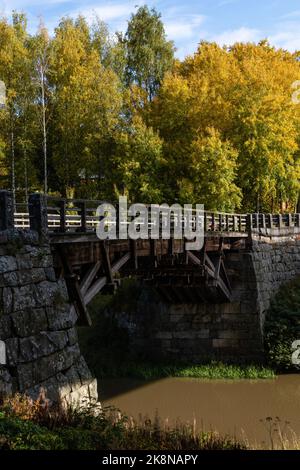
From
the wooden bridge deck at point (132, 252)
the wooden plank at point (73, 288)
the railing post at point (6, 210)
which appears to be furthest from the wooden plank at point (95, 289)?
the railing post at point (6, 210)

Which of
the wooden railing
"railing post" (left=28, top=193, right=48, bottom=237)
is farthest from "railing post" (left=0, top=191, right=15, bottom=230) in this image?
"railing post" (left=28, top=193, right=48, bottom=237)

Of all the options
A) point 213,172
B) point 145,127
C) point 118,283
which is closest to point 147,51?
point 145,127

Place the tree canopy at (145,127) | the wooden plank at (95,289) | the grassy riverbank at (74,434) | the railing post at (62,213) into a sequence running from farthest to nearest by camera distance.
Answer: the tree canopy at (145,127) < the wooden plank at (95,289) < the railing post at (62,213) < the grassy riverbank at (74,434)

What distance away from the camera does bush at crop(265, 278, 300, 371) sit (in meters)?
23.9

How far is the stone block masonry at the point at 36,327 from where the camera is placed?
10.7m

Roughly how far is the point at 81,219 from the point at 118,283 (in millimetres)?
2240

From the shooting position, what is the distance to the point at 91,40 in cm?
4050

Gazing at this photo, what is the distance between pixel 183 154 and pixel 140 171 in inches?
105

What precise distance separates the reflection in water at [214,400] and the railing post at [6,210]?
8.66m

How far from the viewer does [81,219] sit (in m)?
14.2

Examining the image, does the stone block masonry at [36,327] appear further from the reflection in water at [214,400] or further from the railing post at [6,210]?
the reflection in water at [214,400]

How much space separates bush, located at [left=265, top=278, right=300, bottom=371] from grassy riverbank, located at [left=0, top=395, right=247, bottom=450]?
49.8 ft

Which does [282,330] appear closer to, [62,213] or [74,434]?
[62,213]

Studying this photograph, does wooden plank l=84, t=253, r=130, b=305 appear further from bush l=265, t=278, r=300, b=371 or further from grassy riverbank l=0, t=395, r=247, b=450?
bush l=265, t=278, r=300, b=371
